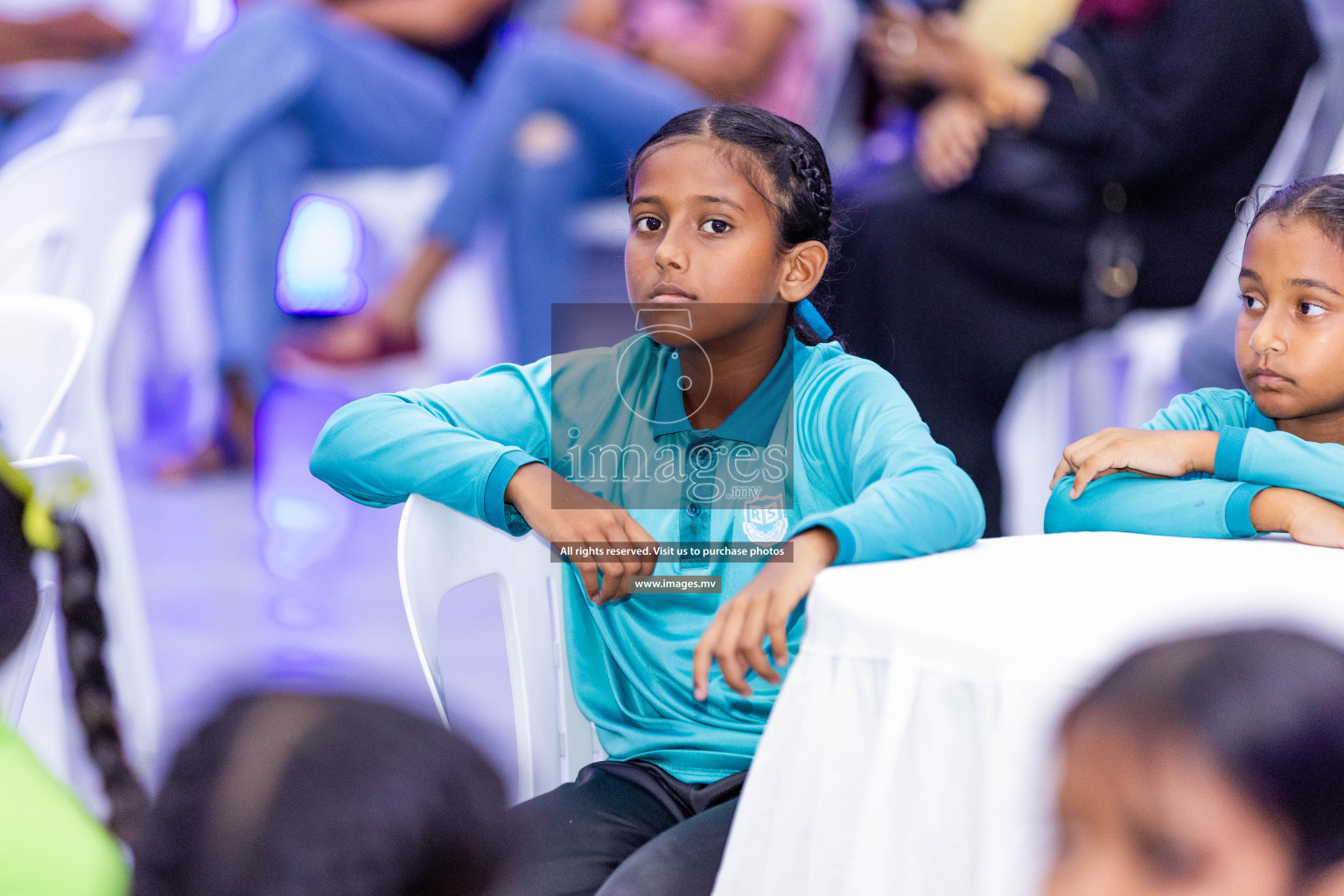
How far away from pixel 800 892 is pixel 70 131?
120 inches

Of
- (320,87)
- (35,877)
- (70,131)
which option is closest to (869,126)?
(320,87)

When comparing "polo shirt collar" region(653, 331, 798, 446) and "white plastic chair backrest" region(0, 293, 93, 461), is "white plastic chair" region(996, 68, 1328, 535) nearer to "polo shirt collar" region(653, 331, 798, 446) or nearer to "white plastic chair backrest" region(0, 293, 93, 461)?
"polo shirt collar" region(653, 331, 798, 446)

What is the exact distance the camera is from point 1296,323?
111cm

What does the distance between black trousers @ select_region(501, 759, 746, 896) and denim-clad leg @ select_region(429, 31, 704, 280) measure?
221 cm

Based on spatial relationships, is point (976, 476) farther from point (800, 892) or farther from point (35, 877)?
point (35, 877)

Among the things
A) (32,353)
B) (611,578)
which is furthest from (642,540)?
(32,353)

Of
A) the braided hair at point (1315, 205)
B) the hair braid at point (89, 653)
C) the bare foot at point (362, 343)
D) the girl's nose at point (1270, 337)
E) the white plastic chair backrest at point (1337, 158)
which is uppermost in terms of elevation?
the white plastic chair backrest at point (1337, 158)

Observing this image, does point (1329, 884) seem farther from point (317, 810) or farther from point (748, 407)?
point (748, 407)

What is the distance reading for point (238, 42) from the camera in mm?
3229

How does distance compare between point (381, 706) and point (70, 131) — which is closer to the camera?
point (381, 706)

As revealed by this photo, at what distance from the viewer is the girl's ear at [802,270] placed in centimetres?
119

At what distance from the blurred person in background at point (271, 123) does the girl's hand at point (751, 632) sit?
2553 mm

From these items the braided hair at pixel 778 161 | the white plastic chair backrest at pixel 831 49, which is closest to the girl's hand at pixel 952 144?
the white plastic chair backrest at pixel 831 49

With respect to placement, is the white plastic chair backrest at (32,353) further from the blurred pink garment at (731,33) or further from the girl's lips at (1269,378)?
the blurred pink garment at (731,33)
